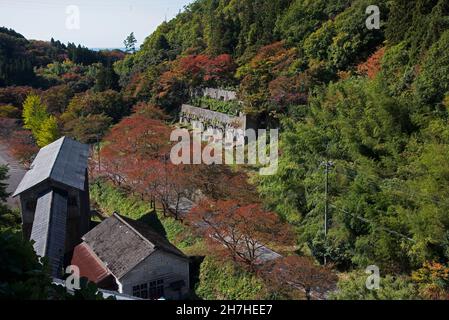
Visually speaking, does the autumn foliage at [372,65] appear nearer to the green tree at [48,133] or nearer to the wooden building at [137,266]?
the wooden building at [137,266]

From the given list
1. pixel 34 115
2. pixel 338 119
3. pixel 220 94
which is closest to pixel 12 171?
pixel 34 115

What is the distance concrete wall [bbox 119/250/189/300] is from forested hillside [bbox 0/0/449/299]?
402 centimetres

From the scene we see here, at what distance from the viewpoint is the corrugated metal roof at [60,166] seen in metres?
17.2

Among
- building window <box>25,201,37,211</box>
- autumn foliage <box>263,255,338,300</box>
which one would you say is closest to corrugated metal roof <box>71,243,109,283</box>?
building window <box>25,201,37,211</box>

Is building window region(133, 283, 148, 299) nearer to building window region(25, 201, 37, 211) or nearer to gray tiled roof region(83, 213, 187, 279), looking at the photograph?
gray tiled roof region(83, 213, 187, 279)

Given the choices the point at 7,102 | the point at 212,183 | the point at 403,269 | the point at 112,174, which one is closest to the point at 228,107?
the point at 112,174

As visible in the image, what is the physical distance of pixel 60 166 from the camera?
60.1 ft

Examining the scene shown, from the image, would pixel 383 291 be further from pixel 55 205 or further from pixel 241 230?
pixel 55 205

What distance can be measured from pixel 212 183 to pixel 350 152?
585 cm

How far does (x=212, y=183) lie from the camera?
18.2m

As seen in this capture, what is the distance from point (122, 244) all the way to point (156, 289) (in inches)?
81.7

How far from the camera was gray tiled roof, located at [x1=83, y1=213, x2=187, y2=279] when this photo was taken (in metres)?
13.9

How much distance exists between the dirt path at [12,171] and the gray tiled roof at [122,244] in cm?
827
